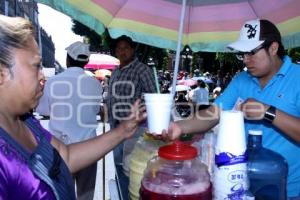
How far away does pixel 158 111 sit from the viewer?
73.7 inches

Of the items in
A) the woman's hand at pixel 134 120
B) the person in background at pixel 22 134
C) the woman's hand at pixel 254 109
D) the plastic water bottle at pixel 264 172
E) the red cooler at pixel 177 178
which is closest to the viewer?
the person in background at pixel 22 134

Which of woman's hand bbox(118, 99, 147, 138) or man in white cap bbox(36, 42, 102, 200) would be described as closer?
woman's hand bbox(118, 99, 147, 138)

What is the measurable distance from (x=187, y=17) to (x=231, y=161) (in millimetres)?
2126

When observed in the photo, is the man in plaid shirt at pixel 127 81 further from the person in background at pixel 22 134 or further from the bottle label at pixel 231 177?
the bottle label at pixel 231 177

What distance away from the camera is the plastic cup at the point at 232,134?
1.61 metres

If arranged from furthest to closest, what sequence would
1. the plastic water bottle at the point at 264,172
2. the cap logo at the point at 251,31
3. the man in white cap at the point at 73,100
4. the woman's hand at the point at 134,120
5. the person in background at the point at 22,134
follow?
the man in white cap at the point at 73,100
the cap logo at the point at 251,31
the woman's hand at the point at 134,120
the plastic water bottle at the point at 264,172
the person in background at the point at 22,134

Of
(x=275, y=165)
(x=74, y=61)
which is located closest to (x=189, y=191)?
(x=275, y=165)

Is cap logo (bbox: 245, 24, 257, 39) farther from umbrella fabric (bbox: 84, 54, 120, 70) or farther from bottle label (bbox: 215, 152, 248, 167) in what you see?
umbrella fabric (bbox: 84, 54, 120, 70)

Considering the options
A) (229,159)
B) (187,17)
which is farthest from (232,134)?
(187,17)

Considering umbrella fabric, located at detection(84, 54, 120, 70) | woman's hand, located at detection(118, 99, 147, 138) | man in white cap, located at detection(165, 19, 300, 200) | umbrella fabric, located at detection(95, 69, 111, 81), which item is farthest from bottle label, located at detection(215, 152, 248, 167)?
umbrella fabric, located at detection(84, 54, 120, 70)

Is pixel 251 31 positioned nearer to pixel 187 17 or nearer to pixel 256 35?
pixel 256 35

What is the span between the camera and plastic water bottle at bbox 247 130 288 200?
1.80 metres

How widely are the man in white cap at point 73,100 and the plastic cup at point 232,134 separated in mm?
2991

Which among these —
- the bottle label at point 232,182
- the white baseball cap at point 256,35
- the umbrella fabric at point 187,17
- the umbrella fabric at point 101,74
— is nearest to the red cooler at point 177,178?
the bottle label at point 232,182
